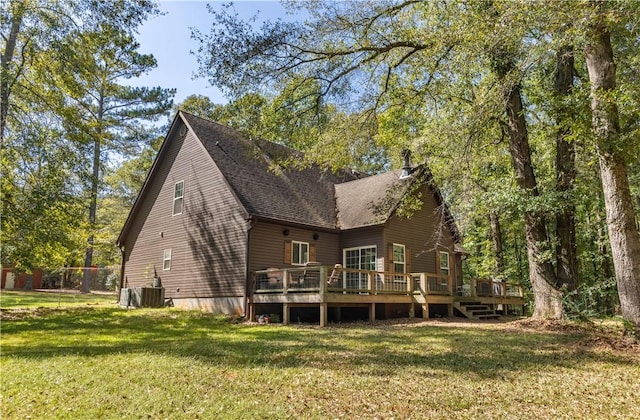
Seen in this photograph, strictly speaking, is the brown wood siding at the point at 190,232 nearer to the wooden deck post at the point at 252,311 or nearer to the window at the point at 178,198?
the window at the point at 178,198

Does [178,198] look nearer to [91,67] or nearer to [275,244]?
[275,244]

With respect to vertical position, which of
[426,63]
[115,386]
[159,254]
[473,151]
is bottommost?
[115,386]

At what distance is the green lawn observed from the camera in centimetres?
479

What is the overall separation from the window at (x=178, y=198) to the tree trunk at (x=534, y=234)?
12625mm

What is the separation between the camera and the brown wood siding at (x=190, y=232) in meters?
14.9

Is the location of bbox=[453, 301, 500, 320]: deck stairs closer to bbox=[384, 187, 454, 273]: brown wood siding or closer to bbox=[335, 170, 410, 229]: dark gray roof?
bbox=[384, 187, 454, 273]: brown wood siding

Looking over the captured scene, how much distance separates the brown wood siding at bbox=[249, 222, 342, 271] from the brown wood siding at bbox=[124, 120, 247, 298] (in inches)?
15.6

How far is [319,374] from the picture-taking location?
615 cm

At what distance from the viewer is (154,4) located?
410 inches

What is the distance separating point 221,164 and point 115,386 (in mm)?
11043

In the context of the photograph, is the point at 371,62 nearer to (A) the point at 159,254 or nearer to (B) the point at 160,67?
(B) the point at 160,67

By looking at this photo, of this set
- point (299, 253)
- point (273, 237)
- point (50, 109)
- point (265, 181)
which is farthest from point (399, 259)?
point (50, 109)

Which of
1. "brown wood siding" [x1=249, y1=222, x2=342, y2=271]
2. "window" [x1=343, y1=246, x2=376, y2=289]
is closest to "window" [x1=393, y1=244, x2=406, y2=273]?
"window" [x1=343, y1=246, x2=376, y2=289]

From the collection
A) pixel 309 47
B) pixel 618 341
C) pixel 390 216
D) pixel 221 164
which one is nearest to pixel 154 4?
pixel 309 47
